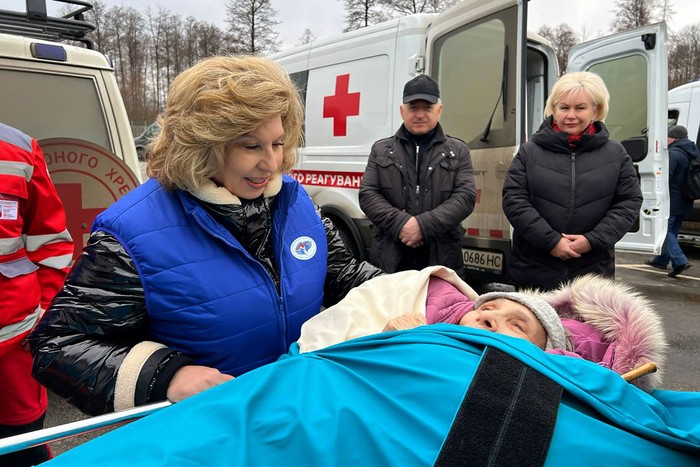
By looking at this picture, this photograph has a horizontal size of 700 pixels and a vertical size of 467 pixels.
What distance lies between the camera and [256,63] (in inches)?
56.4

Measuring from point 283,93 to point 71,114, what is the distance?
249cm

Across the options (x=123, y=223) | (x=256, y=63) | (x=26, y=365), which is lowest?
(x=26, y=365)

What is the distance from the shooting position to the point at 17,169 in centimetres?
181

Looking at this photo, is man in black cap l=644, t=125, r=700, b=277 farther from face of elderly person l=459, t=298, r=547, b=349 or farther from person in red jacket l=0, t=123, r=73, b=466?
person in red jacket l=0, t=123, r=73, b=466

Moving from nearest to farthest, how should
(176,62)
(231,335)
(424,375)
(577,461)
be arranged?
(577,461) → (424,375) → (231,335) → (176,62)

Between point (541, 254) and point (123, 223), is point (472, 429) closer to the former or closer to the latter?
point (123, 223)

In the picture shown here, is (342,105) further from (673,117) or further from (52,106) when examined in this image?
(673,117)

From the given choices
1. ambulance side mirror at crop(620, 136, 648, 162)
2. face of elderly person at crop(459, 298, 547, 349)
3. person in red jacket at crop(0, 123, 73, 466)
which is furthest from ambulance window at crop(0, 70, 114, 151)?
ambulance side mirror at crop(620, 136, 648, 162)

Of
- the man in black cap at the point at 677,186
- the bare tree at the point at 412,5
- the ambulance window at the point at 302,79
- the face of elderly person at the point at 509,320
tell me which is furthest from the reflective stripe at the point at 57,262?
the bare tree at the point at 412,5

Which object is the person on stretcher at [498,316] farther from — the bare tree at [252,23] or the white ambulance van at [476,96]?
the bare tree at [252,23]

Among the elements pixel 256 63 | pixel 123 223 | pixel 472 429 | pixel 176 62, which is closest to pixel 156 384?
pixel 123 223

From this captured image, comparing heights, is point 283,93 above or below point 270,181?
above

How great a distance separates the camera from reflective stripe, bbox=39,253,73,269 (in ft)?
6.47

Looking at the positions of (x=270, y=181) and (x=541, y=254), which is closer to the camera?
(x=270, y=181)
